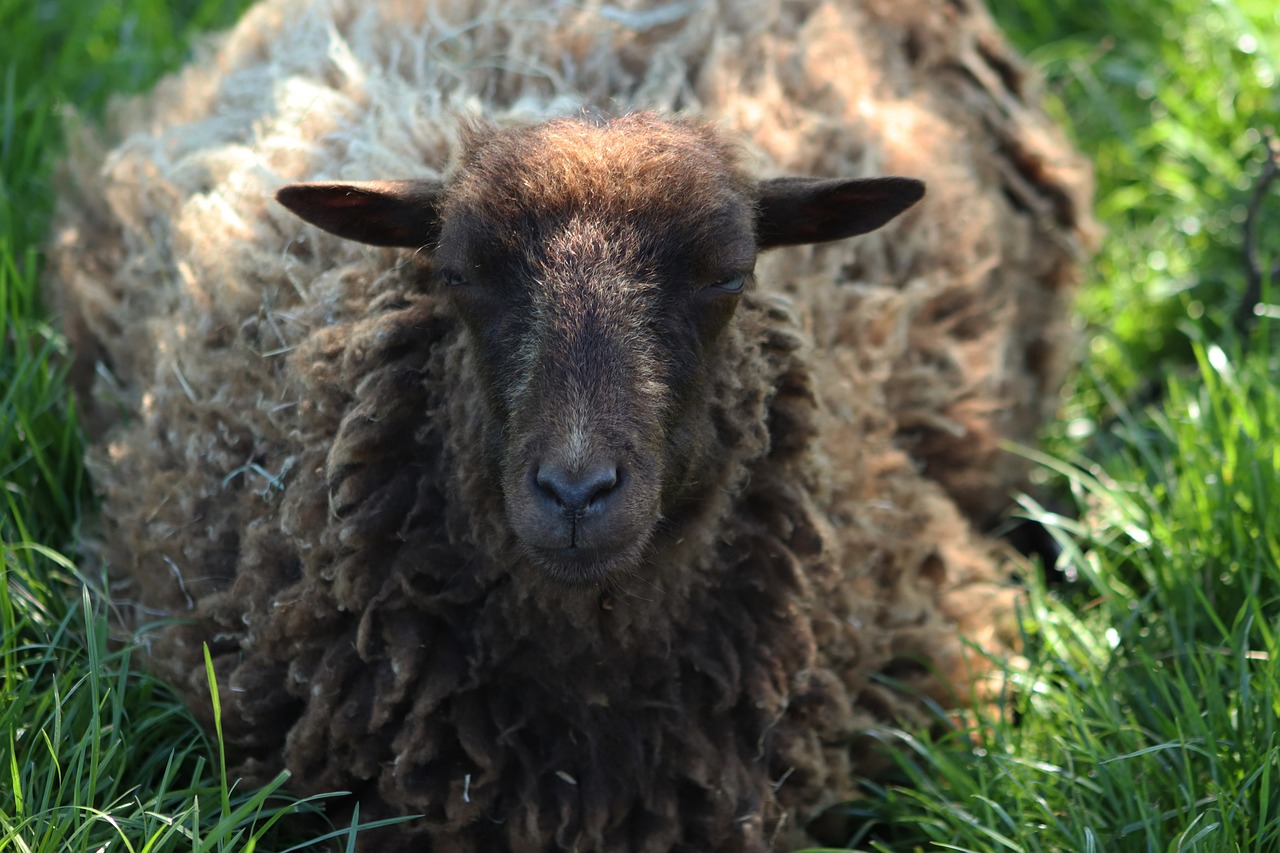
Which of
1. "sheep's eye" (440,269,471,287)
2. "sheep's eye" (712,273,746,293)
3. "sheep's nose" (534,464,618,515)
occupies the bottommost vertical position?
"sheep's nose" (534,464,618,515)

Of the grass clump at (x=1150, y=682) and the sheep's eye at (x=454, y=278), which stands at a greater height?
the sheep's eye at (x=454, y=278)

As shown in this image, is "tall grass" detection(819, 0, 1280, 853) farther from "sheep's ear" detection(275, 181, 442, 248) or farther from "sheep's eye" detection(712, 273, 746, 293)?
"sheep's ear" detection(275, 181, 442, 248)

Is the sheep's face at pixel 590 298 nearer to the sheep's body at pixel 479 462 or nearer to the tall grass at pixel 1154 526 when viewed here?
the sheep's body at pixel 479 462

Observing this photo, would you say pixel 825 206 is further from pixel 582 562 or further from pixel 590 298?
pixel 582 562

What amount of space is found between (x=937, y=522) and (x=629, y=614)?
1.30 metres

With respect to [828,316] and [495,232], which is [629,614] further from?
[828,316]

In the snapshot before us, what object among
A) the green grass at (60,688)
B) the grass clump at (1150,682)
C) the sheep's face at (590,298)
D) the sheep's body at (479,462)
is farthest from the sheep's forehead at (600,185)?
the grass clump at (1150,682)

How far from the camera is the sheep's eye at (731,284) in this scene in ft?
9.72

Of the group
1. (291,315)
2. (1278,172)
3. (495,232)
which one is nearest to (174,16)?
(291,315)

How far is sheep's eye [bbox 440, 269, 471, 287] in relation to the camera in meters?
2.94

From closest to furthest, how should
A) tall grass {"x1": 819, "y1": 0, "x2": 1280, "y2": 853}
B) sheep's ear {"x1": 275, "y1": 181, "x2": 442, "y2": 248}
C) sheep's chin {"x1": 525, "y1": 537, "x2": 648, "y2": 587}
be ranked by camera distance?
sheep's chin {"x1": 525, "y1": 537, "x2": 648, "y2": 587}, sheep's ear {"x1": 275, "y1": 181, "x2": 442, "y2": 248}, tall grass {"x1": 819, "y1": 0, "x2": 1280, "y2": 853}

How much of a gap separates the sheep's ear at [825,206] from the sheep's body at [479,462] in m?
0.20

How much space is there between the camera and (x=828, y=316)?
12.8ft

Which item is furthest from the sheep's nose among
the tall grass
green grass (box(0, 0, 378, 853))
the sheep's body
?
the tall grass
